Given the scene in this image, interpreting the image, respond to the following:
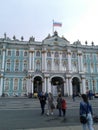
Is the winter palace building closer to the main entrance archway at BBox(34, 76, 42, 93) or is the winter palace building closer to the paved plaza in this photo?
the main entrance archway at BBox(34, 76, 42, 93)

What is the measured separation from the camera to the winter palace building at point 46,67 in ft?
159

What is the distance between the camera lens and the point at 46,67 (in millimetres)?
50906

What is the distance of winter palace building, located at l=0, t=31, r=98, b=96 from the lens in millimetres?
48594

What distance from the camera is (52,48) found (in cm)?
5325

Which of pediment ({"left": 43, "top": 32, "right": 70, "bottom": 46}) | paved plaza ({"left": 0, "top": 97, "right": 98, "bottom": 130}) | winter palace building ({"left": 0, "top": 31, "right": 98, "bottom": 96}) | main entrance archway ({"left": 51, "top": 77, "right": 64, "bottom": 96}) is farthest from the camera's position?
pediment ({"left": 43, "top": 32, "right": 70, "bottom": 46})

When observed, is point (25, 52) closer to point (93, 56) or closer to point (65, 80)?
point (65, 80)

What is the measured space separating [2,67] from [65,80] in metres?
20.3

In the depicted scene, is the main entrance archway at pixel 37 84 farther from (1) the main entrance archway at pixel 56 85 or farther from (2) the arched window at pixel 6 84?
(2) the arched window at pixel 6 84

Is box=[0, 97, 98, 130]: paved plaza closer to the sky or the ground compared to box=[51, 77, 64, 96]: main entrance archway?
closer to the ground

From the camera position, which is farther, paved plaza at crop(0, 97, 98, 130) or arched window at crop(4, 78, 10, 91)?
arched window at crop(4, 78, 10, 91)

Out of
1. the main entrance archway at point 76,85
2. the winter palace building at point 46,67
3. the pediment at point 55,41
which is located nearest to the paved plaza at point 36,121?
the winter palace building at point 46,67

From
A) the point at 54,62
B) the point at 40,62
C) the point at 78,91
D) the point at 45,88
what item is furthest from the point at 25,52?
the point at 78,91

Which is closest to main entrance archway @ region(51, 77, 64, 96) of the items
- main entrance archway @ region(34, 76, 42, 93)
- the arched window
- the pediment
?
main entrance archway @ region(34, 76, 42, 93)

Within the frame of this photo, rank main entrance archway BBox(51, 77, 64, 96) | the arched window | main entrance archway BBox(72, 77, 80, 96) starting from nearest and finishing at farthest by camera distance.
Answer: the arched window, main entrance archway BBox(51, 77, 64, 96), main entrance archway BBox(72, 77, 80, 96)
